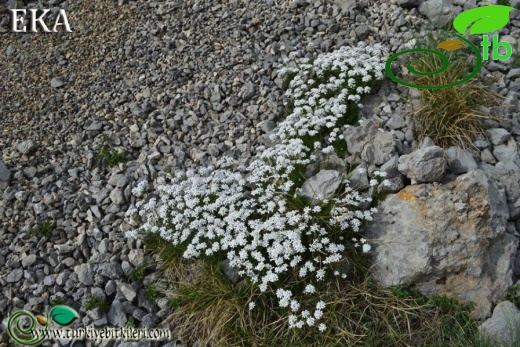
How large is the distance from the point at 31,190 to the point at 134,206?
51.9 inches

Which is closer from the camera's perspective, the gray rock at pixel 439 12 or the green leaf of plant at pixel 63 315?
the green leaf of plant at pixel 63 315

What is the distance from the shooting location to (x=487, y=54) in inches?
240

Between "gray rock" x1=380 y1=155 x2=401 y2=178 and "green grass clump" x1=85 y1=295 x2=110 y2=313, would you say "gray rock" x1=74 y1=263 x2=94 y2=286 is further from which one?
"gray rock" x1=380 y1=155 x2=401 y2=178

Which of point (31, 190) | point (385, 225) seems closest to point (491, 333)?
point (385, 225)

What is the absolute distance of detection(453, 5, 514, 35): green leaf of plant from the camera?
638cm

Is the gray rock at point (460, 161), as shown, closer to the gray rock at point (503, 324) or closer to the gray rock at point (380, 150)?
the gray rock at point (380, 150)

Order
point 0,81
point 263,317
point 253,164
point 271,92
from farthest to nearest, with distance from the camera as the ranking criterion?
point 0,81
point 271,92
point 253,164
point 263,317

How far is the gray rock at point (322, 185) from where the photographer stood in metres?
4.85

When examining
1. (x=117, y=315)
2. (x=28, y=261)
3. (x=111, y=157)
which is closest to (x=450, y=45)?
(x=111, y=157)

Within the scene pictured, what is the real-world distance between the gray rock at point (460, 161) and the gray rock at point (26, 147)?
4.78m

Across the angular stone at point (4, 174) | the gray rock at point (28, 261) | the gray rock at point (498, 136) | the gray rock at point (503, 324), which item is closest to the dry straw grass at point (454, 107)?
the gray rock at point (498, 136)

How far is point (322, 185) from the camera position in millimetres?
4918

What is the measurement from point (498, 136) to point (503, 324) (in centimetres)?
203

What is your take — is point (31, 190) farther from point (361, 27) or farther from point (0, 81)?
point (361, 27)
